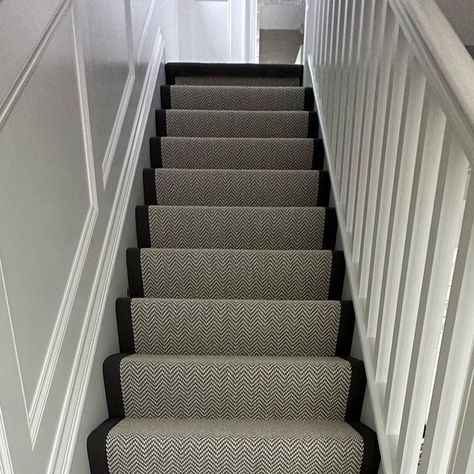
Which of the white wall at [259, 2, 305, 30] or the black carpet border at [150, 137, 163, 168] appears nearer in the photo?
the black carpet border at [150, 137, 163, 168]

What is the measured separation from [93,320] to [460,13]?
2.14 metres

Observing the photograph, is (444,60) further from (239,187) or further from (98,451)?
(239,187)

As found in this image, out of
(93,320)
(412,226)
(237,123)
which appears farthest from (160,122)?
(412,226)

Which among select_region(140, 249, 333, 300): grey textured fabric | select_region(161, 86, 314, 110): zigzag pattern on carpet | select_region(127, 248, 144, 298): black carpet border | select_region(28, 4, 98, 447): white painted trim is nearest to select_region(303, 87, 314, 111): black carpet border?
select_region(161, 86, 314, 110): zigzag pattern on carpet

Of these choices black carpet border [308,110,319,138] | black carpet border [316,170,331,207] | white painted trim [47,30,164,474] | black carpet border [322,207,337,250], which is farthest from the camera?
black carpet border [308,110,319,138]

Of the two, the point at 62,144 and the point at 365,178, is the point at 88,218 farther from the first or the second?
the point at 365,178

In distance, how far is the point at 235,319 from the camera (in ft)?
5.55

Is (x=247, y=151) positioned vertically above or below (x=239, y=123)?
below

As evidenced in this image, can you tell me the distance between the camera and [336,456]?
135 cm

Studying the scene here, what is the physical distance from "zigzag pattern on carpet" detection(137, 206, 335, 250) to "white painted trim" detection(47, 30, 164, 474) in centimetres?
22

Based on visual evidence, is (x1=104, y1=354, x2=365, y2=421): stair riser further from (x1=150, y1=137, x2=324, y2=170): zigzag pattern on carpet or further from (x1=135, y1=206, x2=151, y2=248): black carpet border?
(x1=150, y1=137, x2=324, y2=170): zigzag pattern on carpet

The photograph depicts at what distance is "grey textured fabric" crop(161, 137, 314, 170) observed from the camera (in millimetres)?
2486

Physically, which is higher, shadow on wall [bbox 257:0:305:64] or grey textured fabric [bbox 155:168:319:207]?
shadow on wall [bbox 257:0:305:64]

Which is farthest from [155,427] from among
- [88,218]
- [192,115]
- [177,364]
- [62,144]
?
[192,115]
